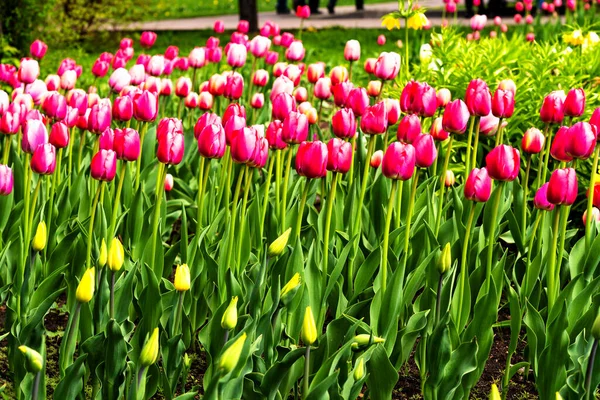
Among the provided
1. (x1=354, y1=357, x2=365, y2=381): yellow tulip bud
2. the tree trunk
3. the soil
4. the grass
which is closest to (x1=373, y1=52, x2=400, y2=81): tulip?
the soil

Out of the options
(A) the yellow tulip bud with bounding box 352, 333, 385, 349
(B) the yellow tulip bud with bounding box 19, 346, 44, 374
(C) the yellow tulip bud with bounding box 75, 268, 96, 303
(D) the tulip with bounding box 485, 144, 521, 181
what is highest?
(D) the tulip with bounding box 485, 144, 521, 181

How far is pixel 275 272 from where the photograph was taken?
113 inches

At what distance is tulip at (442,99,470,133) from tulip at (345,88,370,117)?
1.63 feet

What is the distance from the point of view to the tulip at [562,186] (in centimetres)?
257

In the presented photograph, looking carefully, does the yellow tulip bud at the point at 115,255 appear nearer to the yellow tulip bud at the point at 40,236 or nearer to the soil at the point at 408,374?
the yellow tulip bud at the point at 40,236

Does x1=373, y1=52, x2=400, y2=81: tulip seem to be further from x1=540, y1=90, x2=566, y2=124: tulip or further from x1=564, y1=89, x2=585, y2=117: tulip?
x1=564, y1=89, x2=585, y2=117: tulip

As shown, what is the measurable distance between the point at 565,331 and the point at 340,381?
26.1 inches

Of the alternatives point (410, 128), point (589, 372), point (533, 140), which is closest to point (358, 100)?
point (410, 128)

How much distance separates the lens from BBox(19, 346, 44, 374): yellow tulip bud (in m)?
2.15

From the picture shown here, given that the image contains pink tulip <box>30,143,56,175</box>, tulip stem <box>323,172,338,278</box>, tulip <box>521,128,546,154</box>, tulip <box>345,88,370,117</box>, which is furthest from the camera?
tulip <box>345,88,370,117</box>

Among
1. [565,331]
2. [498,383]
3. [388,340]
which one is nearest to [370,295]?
[388,340]

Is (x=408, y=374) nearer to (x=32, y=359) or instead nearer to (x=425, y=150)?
(x=425, y=150)

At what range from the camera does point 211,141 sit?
2.81 metres

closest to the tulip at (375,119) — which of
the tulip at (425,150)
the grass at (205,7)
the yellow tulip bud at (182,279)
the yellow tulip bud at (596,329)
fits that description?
the tulip at (425,150)
